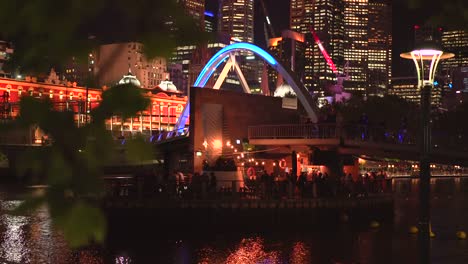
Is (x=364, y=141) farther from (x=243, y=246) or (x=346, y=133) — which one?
(x=243, y=246)

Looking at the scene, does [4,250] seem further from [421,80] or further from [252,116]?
[252,116]

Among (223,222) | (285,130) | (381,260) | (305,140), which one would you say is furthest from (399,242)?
(285,130)

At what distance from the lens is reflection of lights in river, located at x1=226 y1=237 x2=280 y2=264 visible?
79.4 ft

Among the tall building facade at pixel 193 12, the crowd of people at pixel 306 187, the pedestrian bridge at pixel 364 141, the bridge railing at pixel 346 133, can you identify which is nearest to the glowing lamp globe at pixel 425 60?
the tall building facade at pixel 193 12

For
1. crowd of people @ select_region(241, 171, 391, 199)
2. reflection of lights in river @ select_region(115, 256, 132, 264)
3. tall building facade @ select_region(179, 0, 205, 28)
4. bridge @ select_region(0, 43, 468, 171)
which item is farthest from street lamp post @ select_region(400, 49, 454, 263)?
bridge @ select_region(0, 43, 468, 171)

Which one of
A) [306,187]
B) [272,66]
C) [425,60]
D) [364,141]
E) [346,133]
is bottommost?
[306,187]

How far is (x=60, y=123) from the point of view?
10.9 feet

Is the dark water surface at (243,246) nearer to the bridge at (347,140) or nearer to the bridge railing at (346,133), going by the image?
the bridge at (347,140)

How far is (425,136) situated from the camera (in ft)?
48.5

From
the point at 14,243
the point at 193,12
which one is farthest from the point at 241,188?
the point at 193,12

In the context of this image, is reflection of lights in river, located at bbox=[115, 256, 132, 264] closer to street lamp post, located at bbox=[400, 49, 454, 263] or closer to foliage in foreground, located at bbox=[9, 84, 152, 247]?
street lamp post, located at bbox=[400, 49, 454, 263]

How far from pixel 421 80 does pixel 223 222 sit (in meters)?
18.4

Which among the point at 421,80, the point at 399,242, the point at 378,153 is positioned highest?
the point at 421,80

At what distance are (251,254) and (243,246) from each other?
6.99ft
